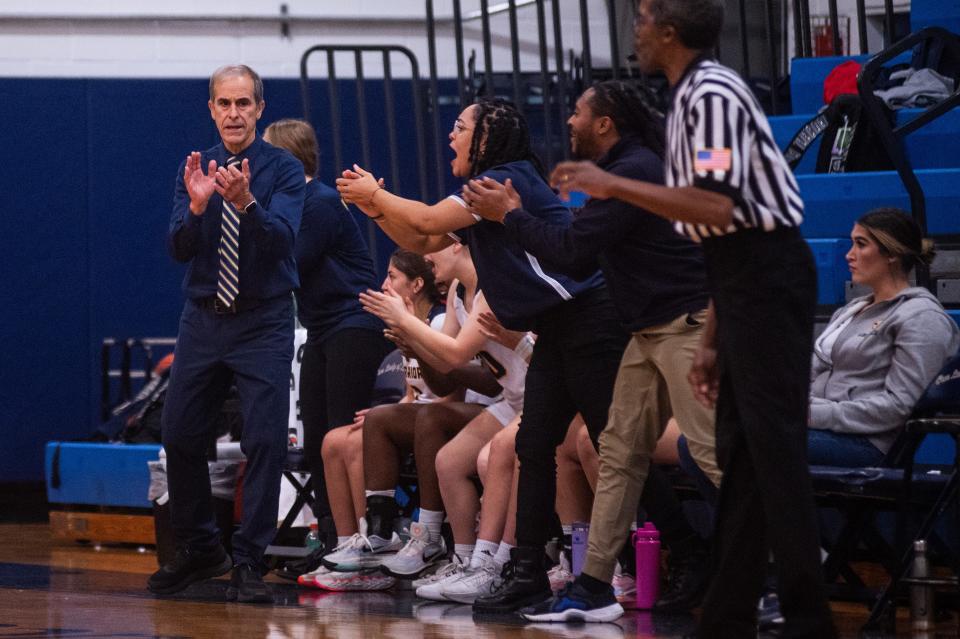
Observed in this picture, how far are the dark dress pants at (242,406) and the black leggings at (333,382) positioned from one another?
0.46 meters

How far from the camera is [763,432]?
2.90 meters

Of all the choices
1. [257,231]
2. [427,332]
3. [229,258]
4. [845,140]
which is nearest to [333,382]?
[427,332]

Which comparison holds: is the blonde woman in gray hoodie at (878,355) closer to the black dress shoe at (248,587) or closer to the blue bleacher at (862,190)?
the blue bleacher at (862,190)

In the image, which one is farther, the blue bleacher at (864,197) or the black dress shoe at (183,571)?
the blue bleacher at (864,197)

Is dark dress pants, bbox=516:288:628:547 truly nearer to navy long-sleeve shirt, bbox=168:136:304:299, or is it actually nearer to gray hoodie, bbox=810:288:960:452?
gray hoodie, bbox=810:288:960:452

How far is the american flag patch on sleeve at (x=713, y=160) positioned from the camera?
291 centimetres

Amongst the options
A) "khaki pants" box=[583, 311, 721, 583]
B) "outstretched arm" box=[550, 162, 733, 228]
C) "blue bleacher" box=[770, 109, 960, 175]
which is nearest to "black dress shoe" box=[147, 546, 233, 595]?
"khaki pants" box=[583, 311, 721, 583]

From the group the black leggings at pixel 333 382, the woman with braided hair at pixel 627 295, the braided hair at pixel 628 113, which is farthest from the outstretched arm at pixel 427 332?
the braided hair at pixel 628 113

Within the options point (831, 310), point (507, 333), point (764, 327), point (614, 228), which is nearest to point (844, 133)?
point (831, 310)

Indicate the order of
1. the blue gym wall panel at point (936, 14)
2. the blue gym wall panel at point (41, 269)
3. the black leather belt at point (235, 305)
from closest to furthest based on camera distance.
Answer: the black leather belt at point (235, 305), the blue gym wall panel at point (936, 14), the blue gym wall panel at point (41, 269)

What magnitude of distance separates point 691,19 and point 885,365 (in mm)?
1612

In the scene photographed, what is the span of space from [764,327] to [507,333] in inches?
74.0

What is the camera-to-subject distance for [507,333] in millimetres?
4730

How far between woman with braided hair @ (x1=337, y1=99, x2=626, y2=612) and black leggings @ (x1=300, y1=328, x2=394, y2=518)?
0.89 meters
